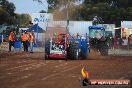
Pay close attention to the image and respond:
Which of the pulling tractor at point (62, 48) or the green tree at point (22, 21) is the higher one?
the green tree at point (22, 21)

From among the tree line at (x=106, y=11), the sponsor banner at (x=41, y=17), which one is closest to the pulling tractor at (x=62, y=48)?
the sponsor banner at (x=41, y=17)

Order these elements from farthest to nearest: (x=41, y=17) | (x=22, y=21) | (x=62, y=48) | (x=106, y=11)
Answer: (x=22, y=21)
(x=106, y=11)
(x=41, y=17)
(x=62, y=48)

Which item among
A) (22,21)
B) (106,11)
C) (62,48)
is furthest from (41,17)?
(22,21)

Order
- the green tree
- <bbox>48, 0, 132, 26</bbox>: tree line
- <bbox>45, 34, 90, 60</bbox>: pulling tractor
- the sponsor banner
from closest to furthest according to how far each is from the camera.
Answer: <bbox>45, 34, 90, 60</bbox>: pulling tractor < the sponsor banner < <bbox>48, 0, 132, 26</bbox>: tree line < the green tree

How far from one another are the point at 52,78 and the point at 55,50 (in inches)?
395

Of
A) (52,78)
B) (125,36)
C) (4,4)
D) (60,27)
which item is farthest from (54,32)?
(4,4)

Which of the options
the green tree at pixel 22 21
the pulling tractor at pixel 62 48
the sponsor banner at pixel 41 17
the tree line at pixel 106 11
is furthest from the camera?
the green tree at pixel 22 21

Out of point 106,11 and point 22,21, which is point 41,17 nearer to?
point 106,11

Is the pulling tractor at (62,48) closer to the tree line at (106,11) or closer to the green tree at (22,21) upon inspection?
the tree line at (106,11)

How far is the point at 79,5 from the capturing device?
218 feet

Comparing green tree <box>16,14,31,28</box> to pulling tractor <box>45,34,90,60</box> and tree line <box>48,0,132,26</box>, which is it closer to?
tree line <box>48,0,132,26</box>

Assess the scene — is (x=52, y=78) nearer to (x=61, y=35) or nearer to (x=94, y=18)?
(x=61, y=35)

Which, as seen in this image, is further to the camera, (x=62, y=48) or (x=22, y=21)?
(x=22, y=21)

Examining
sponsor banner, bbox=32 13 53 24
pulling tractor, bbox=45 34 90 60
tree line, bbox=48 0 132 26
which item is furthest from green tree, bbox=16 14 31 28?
pulling tractor, bbox=45 34 90 60
